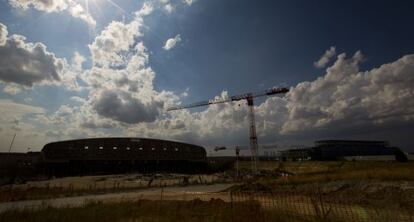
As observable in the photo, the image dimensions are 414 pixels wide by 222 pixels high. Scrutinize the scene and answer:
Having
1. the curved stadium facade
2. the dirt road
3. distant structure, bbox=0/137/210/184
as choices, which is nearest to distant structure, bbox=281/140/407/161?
the curved stadium facade

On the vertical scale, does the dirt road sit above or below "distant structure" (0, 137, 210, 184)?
below

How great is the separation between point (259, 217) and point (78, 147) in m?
73.2

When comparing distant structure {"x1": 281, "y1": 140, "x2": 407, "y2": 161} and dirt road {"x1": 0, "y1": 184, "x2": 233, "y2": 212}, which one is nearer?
dirt road {"x1": 0, "y1": 184, "x2": 233, "y2": 212}

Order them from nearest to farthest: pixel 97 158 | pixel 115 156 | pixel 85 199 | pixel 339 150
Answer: pixel 85 199 → pixel 97 158 → pixel 115 156 → pixel 339 150

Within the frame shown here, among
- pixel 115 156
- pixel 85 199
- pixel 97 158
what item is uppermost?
pixel 115 156

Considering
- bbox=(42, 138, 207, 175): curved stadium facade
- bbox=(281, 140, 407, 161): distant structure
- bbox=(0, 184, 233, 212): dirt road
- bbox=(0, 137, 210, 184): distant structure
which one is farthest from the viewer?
bbox=(281, 140, 407, 161): distant structure

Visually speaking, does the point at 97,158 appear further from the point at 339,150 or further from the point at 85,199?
the point at 339,150

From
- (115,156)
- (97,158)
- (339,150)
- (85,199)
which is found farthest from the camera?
(339,150)

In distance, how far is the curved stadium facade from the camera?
74062mm

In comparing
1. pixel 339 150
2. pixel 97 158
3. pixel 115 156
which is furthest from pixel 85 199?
pixel 339 150

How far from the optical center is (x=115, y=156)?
7875 cm

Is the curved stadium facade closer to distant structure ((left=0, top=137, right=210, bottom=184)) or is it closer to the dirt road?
distant structure ((left=0, top=137, right=210, bottom=184))

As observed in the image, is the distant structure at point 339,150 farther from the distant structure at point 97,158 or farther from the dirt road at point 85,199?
the dirt road at point 85,199

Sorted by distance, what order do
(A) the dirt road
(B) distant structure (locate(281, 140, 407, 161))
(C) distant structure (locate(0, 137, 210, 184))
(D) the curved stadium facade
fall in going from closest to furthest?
(A) the dirt road
(C) distant structure (locate(0, 137, 210, 184))
(D) the curved stadium facade
(B) distant structure (locate(281, 140, 407, 161))
